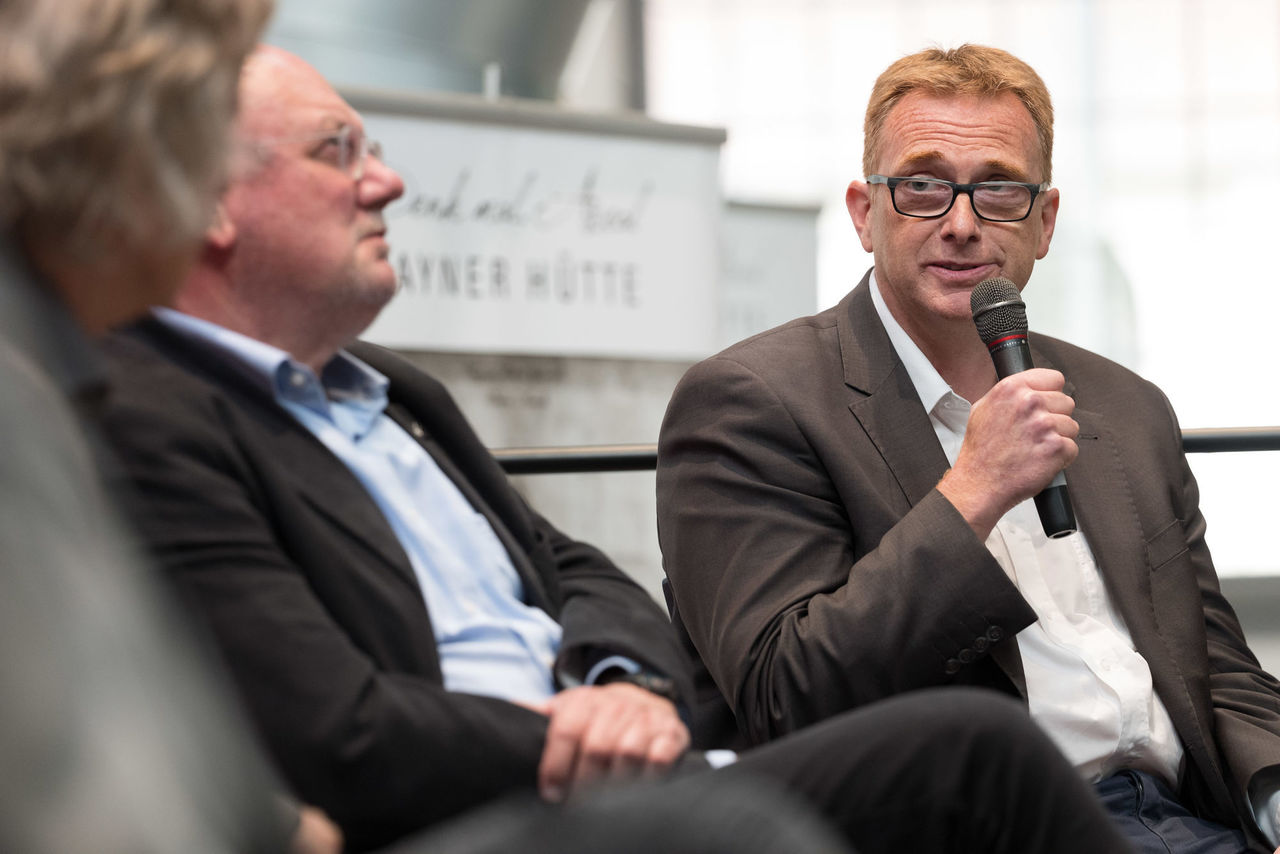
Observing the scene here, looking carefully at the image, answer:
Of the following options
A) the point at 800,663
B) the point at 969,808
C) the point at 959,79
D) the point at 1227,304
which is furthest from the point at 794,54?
the point at 969,808

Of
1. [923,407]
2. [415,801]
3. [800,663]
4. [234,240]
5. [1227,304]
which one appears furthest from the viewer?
[1227,304]

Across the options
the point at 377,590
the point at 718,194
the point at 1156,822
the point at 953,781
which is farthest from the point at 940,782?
the point at 718,194

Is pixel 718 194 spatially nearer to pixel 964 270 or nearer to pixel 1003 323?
pixel 964 270

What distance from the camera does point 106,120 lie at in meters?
0.76

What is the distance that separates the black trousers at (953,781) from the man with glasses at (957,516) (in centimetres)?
44

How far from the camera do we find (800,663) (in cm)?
150

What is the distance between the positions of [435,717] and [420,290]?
2.80 meters

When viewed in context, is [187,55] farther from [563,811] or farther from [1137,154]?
[1137,154]

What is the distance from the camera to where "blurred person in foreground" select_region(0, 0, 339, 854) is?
0.53 m

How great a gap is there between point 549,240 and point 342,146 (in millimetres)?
2591

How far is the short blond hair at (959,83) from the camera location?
1.89 m

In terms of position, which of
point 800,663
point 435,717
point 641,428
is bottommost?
point 641,428

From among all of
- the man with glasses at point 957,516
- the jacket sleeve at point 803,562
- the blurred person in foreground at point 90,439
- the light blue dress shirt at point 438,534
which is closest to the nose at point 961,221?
the man with glasses at point 957,516

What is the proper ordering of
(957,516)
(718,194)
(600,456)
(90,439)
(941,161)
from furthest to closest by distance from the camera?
(718,194) < (600,456) < (941,161) < (957,516) < (90,439)
